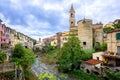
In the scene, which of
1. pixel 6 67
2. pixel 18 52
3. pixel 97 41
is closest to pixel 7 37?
pixel 18 52

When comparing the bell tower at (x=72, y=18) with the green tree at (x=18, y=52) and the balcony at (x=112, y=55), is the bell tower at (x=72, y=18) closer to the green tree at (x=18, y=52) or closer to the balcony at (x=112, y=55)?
the balcony at (x=112, y=55)

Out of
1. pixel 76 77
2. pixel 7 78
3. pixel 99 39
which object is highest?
pixel 99 39

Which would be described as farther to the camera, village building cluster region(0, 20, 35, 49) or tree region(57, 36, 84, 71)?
village building cluster region(0, 20, 35, 49)

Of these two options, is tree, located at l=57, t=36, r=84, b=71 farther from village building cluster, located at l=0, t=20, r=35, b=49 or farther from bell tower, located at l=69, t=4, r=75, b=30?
bell tower, located at l=69, t=4, r=75, b=30

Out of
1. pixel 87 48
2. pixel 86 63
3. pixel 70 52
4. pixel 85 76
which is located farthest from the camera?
pixel 87 48

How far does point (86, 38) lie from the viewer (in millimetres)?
57062

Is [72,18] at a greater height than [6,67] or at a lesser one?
greater

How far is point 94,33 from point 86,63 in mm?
21954

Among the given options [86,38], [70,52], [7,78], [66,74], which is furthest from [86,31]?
[7,78]

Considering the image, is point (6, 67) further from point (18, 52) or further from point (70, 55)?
point (70, 55)

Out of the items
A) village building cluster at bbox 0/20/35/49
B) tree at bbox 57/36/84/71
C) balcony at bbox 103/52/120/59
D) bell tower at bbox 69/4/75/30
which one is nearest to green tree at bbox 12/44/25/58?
tree at bbox 57/36/84/71

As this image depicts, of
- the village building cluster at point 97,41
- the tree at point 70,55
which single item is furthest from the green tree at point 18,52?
the village building cluster at point 97,41

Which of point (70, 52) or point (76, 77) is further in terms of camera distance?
point (70, 52)

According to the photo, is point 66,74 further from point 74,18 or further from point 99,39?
point 74,18
